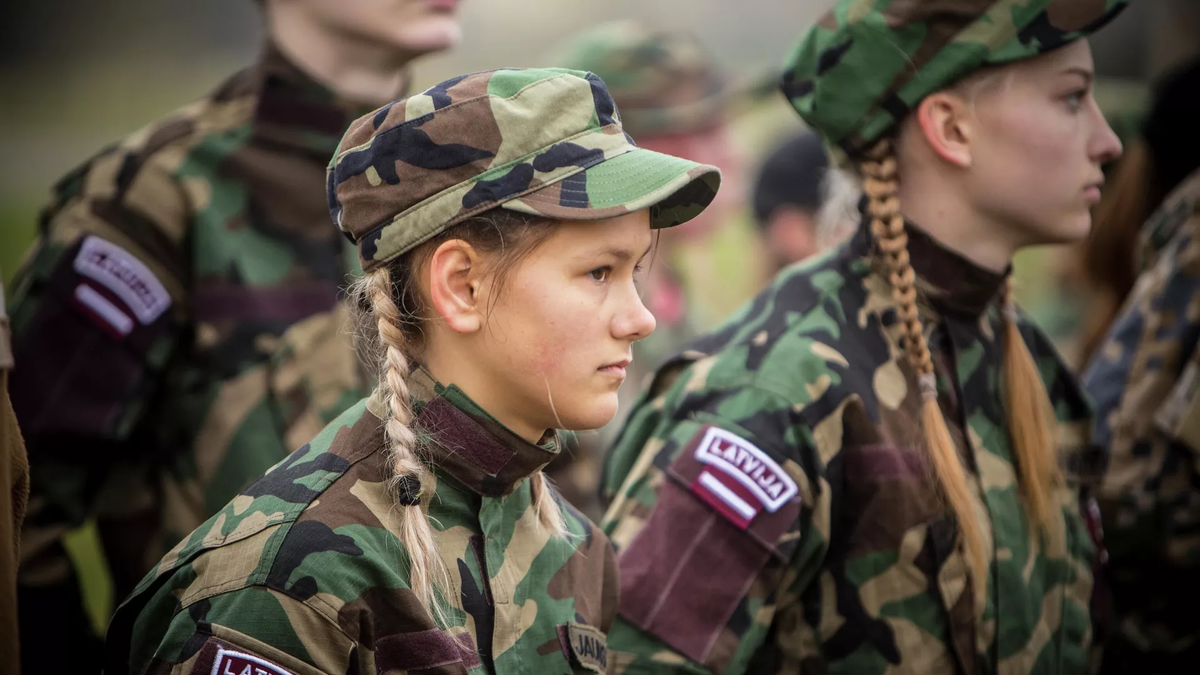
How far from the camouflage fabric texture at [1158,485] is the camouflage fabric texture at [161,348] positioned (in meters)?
2.24

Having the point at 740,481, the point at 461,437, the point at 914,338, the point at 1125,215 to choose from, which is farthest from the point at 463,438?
the point at 1125,215

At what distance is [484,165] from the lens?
→ 1623 mm

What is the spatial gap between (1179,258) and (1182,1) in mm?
3420

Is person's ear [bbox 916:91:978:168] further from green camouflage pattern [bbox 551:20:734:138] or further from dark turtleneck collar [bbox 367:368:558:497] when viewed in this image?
green camouflage pattern [bbox 551:20:734:138]

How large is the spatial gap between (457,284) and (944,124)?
1344 mm

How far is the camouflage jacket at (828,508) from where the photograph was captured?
2213 mm

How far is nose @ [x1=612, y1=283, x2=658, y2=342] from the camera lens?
1682mm

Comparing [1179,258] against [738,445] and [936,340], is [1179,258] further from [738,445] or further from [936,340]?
[738,445]

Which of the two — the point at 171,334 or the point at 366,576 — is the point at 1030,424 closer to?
the point at 366,576

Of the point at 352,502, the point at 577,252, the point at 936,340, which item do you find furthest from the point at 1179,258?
the point at 352,502

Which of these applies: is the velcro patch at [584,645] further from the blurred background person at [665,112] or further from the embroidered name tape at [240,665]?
the blurred background person at [665,112]

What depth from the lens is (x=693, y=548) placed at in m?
2.22

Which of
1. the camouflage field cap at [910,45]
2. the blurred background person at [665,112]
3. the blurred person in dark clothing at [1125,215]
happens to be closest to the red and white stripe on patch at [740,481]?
the camouflage field cap at [910,45]

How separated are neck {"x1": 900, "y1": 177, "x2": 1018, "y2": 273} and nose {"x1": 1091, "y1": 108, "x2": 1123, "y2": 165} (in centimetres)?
26
